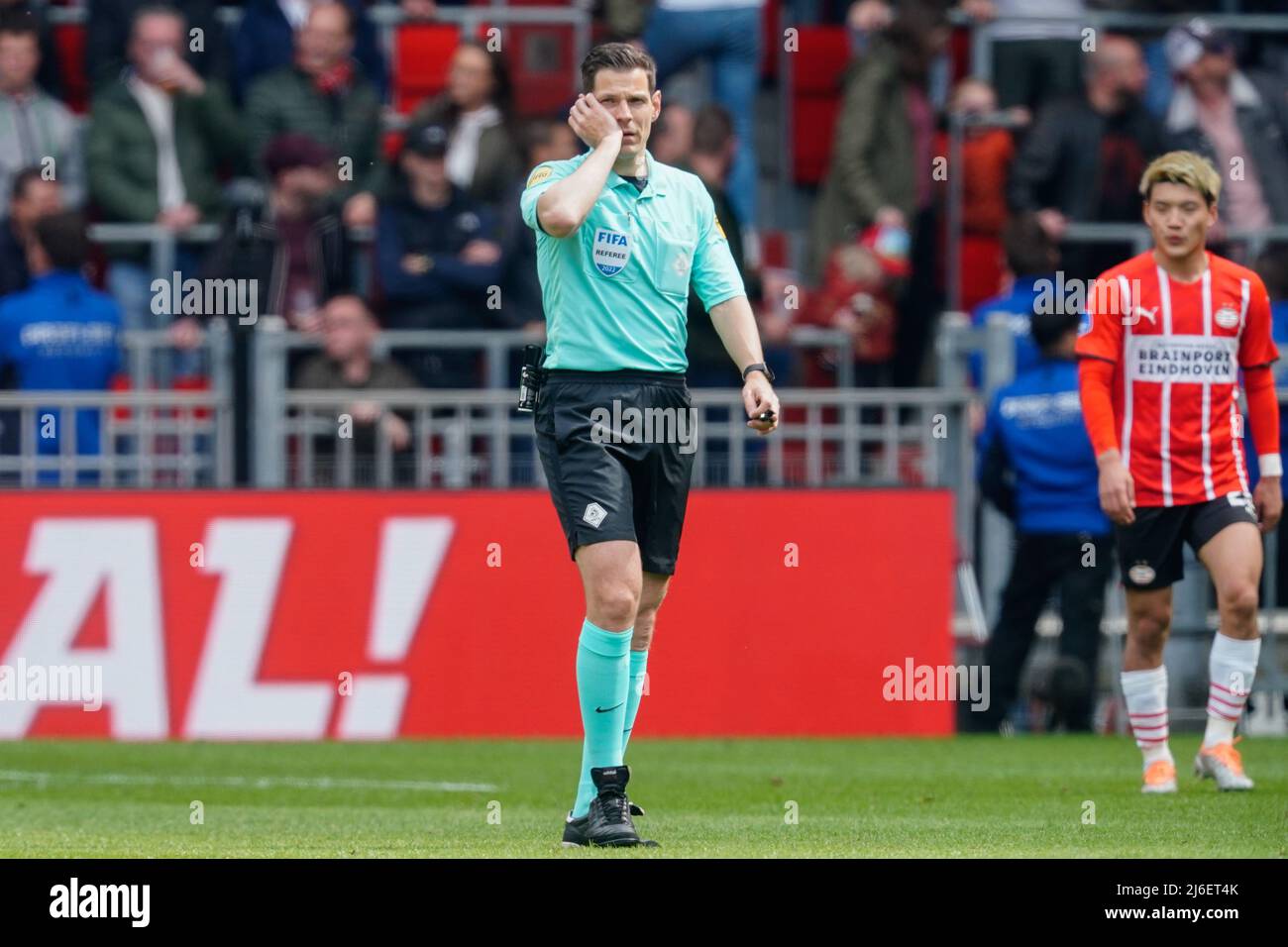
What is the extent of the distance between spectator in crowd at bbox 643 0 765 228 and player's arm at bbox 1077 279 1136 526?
6152 mm

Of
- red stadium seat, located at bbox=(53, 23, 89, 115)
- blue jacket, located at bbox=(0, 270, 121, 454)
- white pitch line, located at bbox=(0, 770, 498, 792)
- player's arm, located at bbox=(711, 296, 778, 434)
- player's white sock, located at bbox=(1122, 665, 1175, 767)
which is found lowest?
white pitch line, located at bbox=(0, 770, 498, 792)

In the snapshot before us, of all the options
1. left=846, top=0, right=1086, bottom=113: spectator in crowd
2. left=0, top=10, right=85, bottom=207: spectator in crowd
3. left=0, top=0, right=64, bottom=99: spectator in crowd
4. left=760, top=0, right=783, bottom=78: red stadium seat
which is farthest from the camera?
left=760, top=0, right=783, bottom=78: red stadium seat

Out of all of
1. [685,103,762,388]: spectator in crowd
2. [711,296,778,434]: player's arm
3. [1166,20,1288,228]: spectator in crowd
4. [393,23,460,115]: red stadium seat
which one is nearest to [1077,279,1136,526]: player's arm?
[711,296,778,434]: player's arm

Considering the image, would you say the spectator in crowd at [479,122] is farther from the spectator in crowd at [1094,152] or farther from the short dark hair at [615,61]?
the short dark hair at [615,61]

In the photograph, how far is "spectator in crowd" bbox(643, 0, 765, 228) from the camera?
16.4 meters

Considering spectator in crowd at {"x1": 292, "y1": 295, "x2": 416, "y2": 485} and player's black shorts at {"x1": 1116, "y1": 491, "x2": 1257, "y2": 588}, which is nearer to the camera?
player's black shorts at {"x1": 1116, "y1": 491, "x2": 1257, "y2": 588}

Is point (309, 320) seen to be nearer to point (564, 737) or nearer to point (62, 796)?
point (564, 737)

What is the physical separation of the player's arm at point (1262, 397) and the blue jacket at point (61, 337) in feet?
21.5

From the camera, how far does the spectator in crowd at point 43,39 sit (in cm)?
1652

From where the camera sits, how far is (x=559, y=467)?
831 cm

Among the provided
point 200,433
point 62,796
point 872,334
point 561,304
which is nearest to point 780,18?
point 872,334

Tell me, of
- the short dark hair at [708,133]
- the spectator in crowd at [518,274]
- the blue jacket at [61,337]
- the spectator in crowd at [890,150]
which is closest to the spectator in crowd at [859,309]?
the spectator in crowd at [890,150]

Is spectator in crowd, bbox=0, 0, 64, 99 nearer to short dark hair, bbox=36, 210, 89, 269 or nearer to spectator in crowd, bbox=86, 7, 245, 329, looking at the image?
spectator in crowd, bbox=86, 7, 245, 329

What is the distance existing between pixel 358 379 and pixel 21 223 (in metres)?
2.57
